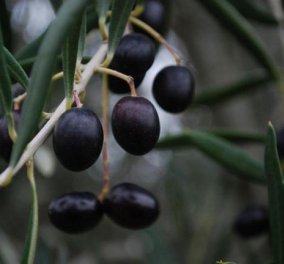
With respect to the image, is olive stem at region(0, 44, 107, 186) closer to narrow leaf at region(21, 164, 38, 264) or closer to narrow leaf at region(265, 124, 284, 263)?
narrow leaf at region(21, 164, 38, 264)

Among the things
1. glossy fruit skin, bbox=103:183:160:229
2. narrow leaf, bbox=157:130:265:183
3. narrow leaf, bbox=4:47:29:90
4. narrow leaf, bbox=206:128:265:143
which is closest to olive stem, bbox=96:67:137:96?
narrow leaf, bbox=4:47:29:90

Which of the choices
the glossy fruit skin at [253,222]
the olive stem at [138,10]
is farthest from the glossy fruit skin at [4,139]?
the glossy fruit skin at [253,222]

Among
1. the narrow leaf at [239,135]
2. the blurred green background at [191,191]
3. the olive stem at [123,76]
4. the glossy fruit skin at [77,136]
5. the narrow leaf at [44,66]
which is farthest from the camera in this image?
the blurred green background at [191,191]

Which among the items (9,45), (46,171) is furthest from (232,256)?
(9,45)

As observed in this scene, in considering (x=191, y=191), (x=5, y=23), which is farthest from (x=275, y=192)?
(x=191, y=191)

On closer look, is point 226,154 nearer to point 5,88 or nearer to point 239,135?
point 239,135

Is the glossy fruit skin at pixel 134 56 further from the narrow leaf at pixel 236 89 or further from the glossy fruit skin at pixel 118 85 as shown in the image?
the narrow leaf at pixel 236 89

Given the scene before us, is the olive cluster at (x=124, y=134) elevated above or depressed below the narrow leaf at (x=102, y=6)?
below
